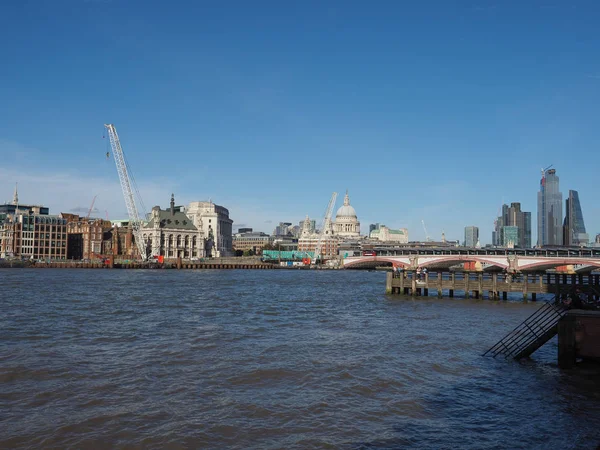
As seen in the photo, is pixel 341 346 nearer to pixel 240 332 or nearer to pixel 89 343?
pixel 240 332

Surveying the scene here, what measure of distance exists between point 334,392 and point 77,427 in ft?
27.3

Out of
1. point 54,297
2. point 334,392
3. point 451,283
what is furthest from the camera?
point 451,283

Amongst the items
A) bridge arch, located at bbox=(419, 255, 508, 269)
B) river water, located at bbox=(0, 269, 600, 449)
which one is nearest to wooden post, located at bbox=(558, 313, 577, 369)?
river water, located at bbox=(0, 269, 600, 449)

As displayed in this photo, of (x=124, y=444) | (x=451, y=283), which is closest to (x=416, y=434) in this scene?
(x=124, y=444)

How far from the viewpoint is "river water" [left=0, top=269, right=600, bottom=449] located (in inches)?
593

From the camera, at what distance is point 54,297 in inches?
2136

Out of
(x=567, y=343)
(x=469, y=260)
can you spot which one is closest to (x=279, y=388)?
(x=567, y=343)

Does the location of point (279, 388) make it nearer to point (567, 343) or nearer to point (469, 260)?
point (567, 343)

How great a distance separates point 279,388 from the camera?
64.6 feet

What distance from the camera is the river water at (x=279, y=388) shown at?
15070 millimetres

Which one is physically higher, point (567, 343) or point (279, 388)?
point (567, 343)

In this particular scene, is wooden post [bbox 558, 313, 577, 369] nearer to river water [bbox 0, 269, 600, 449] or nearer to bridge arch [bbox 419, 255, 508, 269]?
river water [bbox 0, 269, 600, 449]

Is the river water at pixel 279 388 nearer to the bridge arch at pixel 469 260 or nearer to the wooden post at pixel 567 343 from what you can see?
the wooden post at pixel 567 343

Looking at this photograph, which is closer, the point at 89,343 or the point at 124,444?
the point at 124,444
